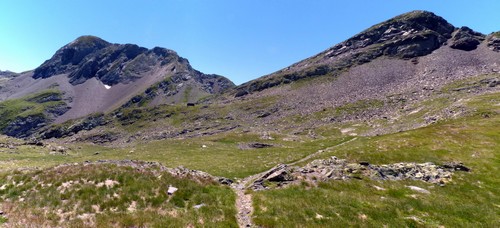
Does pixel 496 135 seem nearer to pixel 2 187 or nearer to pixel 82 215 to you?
pixel 82 215

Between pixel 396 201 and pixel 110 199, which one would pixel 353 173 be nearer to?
pixel 396 201

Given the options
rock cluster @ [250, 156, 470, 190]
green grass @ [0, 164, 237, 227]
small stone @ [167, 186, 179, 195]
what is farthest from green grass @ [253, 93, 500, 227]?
small stone @ [167, 186, 179, 195]

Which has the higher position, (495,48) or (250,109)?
(495,48)

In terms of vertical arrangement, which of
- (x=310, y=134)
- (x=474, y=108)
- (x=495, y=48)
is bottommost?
(x=310, y=134)

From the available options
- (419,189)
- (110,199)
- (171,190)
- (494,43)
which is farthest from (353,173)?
(494,43)

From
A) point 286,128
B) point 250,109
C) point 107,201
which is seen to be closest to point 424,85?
point 286,128

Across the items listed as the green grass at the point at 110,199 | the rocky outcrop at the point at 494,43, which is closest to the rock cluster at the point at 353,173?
the green grass at the point at 110,199

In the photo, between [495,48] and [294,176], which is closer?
[294,176]

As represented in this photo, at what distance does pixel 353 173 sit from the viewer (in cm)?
3231

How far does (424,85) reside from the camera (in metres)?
144

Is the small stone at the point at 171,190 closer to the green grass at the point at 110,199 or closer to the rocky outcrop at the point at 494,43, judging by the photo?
the green grass at the point at 110,199

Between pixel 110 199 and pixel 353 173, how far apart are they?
82.8ft

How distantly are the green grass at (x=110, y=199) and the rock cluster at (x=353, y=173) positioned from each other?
5965 millimetres

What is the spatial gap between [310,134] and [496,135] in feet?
180
